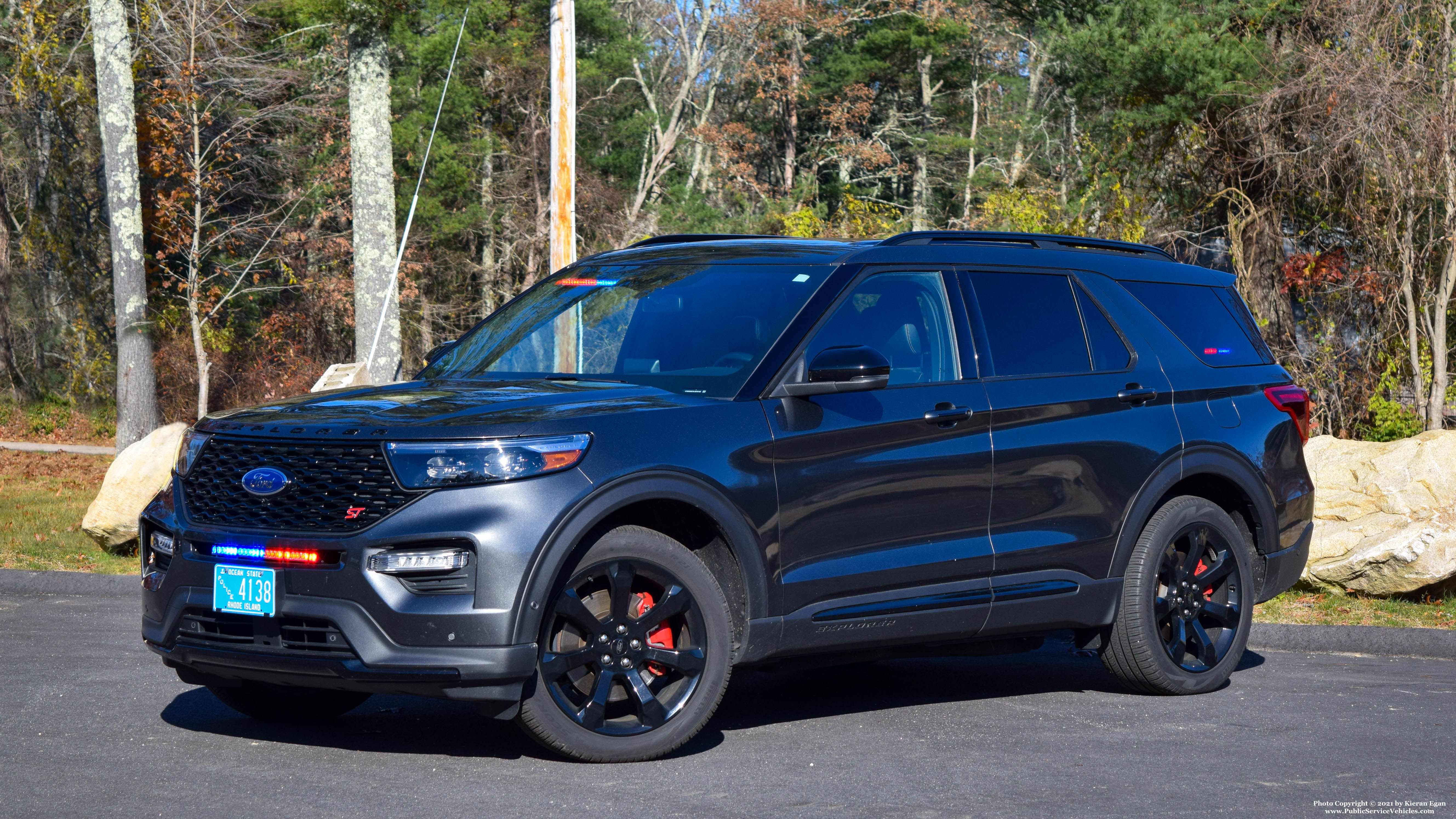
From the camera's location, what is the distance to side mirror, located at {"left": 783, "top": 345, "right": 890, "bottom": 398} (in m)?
5.60

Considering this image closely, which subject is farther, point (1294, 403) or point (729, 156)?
point (729, 156)

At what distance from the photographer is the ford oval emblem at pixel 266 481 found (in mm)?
5062

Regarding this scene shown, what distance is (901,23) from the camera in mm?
40000

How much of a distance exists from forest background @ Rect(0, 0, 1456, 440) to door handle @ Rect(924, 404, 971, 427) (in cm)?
1056

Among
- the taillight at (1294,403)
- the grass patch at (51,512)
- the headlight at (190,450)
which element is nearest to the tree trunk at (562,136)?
the grass patch at (51,512)

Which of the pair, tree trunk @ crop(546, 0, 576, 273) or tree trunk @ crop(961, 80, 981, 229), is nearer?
tree trunk @ crop(546, 0, 576, 273)

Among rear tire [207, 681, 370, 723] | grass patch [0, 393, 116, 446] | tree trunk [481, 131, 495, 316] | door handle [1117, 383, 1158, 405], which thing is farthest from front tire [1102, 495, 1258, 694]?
tree trunk [481, 131, 495, 316]

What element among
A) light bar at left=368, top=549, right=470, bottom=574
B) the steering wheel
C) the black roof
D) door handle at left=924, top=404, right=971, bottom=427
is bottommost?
light bar at left=368, top=549, right=470, bottom=574

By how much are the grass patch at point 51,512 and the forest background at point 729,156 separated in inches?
88.8

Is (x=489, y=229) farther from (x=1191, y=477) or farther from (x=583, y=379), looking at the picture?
(x=583, y=379)

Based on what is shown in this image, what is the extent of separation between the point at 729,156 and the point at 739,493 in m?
32.5

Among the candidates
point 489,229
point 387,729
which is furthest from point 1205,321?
point 489,229

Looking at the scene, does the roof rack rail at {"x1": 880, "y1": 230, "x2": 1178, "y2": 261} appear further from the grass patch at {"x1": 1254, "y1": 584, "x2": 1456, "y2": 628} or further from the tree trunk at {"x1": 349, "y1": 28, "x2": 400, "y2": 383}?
the tree trunk at {"x1": 349, "y1": 28, "x2": 400, "y2": 383}

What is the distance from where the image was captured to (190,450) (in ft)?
18.1
